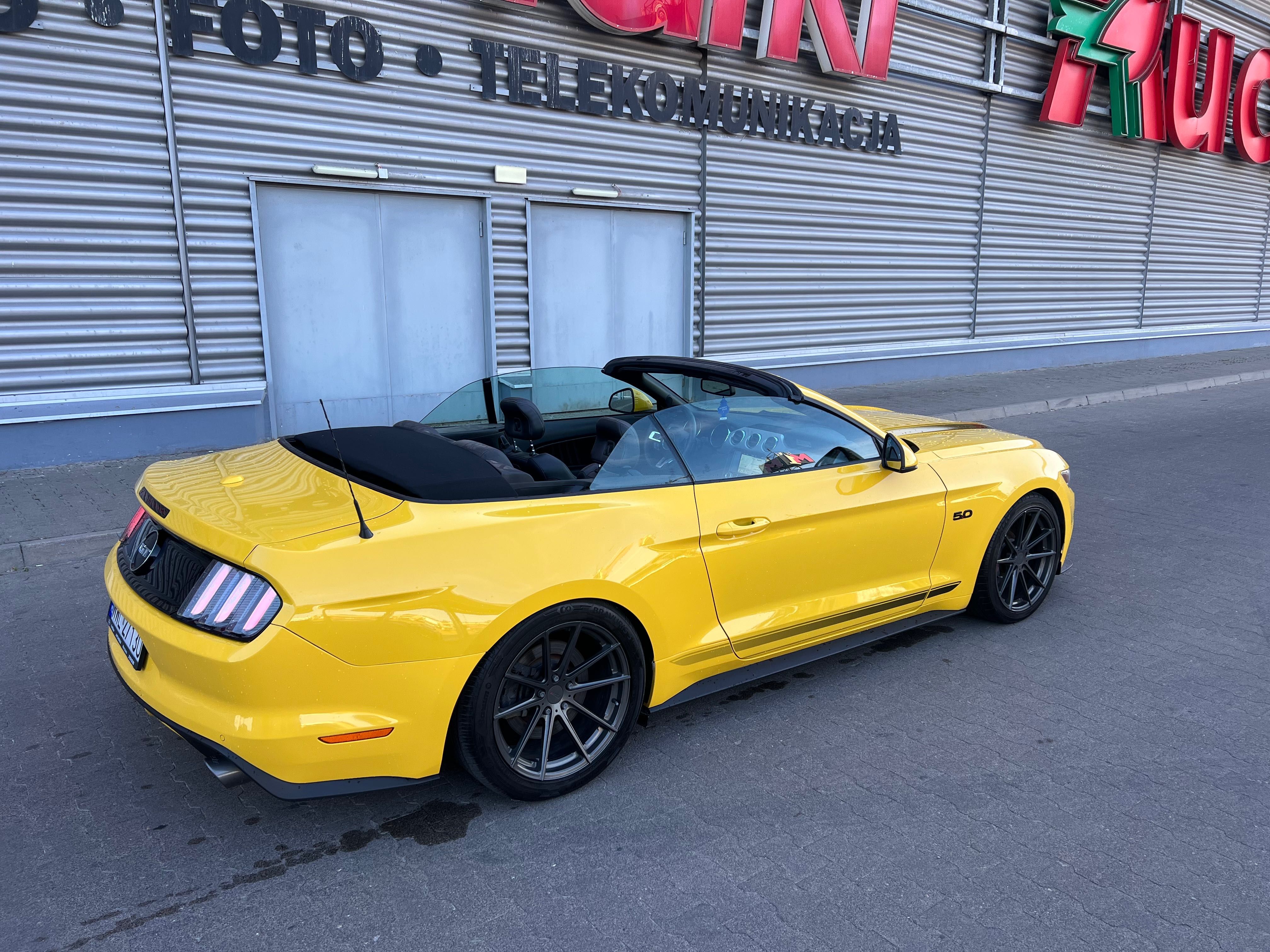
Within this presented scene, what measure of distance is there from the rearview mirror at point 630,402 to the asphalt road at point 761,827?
1422 millimetres

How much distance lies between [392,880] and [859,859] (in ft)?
4.65

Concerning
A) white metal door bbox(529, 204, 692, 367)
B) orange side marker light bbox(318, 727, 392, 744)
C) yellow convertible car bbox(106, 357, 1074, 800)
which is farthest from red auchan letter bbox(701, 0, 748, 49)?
orange side marker light bbox(318, 727, 392, 744)

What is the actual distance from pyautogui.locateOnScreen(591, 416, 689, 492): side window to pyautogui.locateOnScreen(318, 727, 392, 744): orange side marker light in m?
1.11

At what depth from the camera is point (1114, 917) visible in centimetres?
254

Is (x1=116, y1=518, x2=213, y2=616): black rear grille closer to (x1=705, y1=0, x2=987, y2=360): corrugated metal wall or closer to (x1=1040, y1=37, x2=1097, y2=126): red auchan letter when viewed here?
(x1=705, y1=0, x2=987, y2=360): corrugated metal wall

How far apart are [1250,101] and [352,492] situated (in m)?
22.2

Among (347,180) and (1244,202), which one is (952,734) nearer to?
(347,180)

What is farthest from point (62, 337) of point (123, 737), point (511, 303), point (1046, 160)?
point (1046, 160)

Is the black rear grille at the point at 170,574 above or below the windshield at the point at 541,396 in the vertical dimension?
below

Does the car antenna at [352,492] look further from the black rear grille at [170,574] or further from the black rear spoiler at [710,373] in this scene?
the black rear spoiler at [710,373]

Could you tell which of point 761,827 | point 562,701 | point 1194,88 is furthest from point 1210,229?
point 562,701

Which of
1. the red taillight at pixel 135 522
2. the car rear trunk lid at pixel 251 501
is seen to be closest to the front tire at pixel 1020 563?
the car rear trunk lid at pixel 251 501

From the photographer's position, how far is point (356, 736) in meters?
2.70

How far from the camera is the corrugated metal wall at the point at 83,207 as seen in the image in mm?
7441
